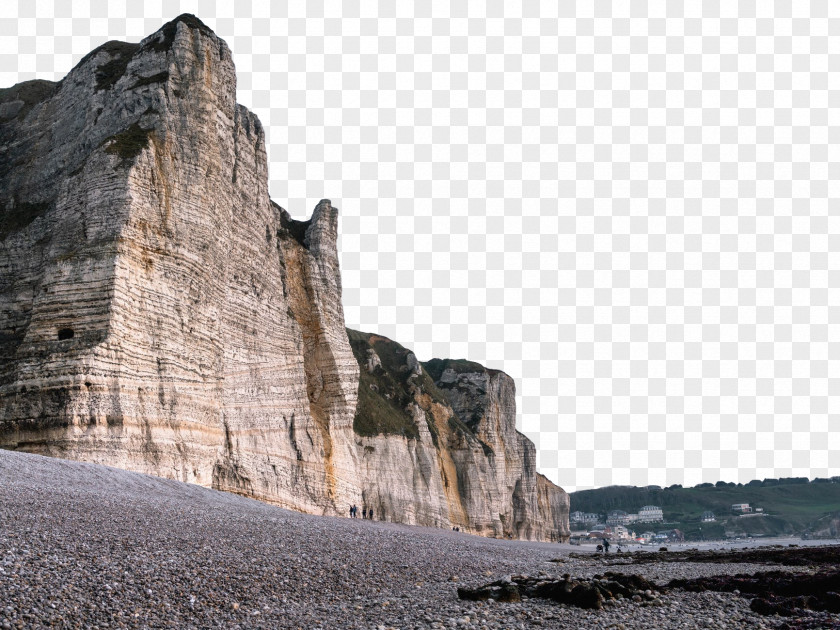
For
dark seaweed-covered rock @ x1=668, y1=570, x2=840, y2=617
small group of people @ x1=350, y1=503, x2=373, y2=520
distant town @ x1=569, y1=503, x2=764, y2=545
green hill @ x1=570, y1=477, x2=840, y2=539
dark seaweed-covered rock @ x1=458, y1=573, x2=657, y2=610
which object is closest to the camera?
dark seaweed-covered rock @ x1=458, y1=573, x2=657, y2=610

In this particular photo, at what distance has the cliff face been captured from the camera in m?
26.4

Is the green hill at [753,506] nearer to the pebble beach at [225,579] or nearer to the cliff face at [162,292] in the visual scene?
the cliff face at [162,292]

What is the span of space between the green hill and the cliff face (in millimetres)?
102761

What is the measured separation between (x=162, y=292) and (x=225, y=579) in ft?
62.6

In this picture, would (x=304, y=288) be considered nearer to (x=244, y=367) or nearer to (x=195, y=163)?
(x=244, y=367)

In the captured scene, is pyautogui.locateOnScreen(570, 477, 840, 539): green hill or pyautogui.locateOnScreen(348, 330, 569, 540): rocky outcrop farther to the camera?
pyautogui.locateOnScreen(570, 477, 840, 539): green hill

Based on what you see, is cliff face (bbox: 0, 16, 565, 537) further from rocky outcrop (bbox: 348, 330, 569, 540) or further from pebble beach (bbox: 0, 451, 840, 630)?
rocky outcrop (bbox: 348, 330, 569, 540)

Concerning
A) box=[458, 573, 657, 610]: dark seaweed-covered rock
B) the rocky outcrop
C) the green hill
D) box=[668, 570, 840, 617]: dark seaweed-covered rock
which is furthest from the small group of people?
the green hill

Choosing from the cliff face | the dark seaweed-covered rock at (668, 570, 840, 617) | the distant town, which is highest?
the cliff face

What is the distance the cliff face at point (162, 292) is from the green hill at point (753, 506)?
103 meters

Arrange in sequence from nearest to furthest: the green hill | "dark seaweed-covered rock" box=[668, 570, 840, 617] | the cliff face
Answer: "dark seaweed-covered rock" box=[668, 570, 840, 617] < the cliff face < the green hill

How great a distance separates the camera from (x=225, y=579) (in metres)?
12.2

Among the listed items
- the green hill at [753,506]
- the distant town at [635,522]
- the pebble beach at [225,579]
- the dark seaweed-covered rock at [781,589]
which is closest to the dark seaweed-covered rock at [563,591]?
the pebble beach at [225,579]

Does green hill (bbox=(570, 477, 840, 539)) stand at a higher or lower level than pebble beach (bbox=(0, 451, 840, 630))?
lower
